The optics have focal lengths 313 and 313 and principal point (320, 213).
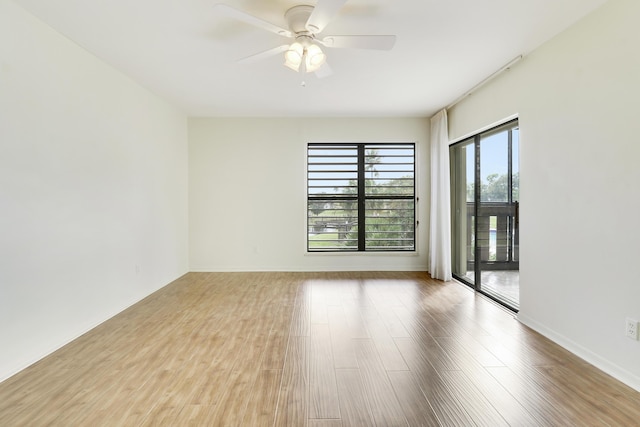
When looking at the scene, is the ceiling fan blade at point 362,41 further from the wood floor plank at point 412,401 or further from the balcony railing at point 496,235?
the wood floor plank at point 412,401

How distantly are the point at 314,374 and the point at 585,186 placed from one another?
244cm

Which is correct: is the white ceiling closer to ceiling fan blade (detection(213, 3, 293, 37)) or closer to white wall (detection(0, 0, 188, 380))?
ceiling fan blade (detection(213, 3, 293, 37))

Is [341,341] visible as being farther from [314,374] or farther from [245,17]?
[245,17]

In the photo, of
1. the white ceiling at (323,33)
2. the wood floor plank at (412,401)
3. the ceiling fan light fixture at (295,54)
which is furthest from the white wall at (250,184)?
the wood floor plank at (412,401)

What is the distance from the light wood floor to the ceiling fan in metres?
2.34

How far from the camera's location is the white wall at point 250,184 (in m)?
5.25

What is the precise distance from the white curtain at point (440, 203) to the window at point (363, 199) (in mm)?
421

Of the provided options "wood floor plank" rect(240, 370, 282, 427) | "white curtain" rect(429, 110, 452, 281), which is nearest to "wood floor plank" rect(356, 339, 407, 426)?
"wood floor plank" rect(240, 370, 282, 427)

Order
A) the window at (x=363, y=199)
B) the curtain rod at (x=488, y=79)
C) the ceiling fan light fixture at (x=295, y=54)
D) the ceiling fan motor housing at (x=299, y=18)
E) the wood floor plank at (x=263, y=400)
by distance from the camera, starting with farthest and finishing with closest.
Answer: the window at (x=363, y=199) < the curtain rod at (x=488, y=79) < the ceiling fan light fixture at (x=295, y=54) < the ceiling fan motor housing at (x=299, y=18) < the wood floor plank at (x=263, y=400)

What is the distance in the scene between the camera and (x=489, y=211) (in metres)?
3.83

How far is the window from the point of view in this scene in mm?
5352

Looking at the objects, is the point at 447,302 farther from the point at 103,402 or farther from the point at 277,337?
the point at 103,402

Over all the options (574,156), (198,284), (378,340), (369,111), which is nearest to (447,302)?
(378,340)

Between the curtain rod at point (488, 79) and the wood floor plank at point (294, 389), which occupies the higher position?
the curtain rod at point (488, 79)
